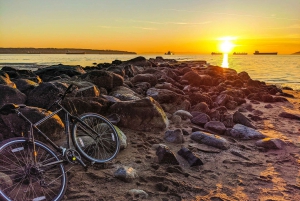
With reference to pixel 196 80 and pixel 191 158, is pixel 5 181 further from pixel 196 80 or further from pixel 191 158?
pixel 196 80

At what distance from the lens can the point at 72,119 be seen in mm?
5164

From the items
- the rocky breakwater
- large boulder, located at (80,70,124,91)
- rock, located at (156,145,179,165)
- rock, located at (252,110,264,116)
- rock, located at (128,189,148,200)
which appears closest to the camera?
rock, located at (128,189,148,200)

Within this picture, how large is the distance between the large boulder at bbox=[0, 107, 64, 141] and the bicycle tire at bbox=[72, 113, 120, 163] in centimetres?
59

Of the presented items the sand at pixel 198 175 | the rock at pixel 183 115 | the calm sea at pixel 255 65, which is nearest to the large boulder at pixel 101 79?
the rock at pixel 183 115

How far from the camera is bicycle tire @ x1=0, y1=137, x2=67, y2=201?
12.7 feet

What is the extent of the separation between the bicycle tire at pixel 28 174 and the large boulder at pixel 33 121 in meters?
1.20

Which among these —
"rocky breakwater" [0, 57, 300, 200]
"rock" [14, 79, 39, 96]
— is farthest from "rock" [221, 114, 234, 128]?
"rock" [14, 79, 39, 96]

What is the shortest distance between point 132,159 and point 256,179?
97.2 inches

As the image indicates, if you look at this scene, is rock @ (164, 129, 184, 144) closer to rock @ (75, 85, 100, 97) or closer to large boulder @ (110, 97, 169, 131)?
large boulder @ (110, 97, 169, 131)

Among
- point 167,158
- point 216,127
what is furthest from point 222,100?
point 167,158

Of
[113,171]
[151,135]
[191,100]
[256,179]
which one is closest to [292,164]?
[256,179]

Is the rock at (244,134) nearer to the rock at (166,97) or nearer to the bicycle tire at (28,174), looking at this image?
the rock at (166,97)

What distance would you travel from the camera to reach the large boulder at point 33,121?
538 centimetres

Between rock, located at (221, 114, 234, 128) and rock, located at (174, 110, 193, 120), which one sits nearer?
rock, located at (221, 114, 234, 128)
